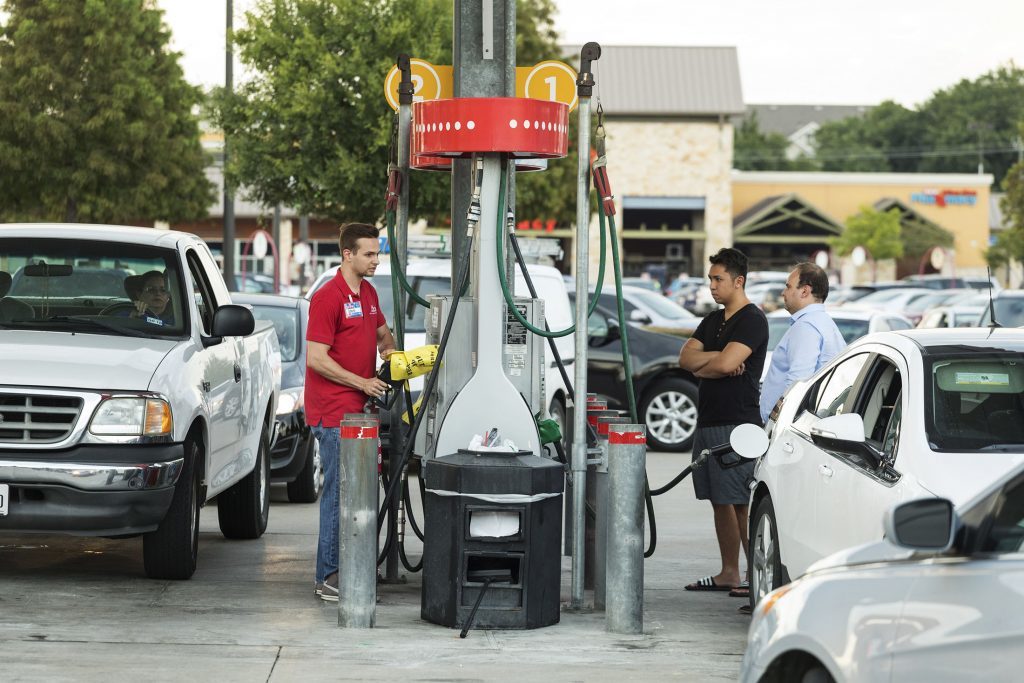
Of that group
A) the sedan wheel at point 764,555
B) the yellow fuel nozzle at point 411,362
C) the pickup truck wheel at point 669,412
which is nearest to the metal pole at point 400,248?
the yellow fuel nozzle at point 411,362

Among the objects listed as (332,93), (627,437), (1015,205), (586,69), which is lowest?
(627,437)

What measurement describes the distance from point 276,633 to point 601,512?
190 centimetres

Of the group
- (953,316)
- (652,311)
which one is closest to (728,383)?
(652,311)

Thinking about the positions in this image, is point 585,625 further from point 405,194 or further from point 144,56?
point 144,56

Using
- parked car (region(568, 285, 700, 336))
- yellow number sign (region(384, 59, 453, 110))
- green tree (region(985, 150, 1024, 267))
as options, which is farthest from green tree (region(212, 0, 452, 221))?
green tree (region(985, 150, 1024, 267))

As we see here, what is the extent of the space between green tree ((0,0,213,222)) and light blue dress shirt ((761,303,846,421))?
70.1 feet

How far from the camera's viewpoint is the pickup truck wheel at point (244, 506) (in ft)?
35.2

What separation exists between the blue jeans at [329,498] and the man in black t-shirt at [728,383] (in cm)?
199

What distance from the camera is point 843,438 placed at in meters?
6.26

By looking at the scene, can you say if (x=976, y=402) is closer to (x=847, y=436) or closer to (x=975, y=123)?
(x=847, y=436)

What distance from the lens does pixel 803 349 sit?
9547mm

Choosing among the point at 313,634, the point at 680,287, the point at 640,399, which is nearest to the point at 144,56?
the point at 640,399

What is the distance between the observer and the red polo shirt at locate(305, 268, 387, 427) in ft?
27.0

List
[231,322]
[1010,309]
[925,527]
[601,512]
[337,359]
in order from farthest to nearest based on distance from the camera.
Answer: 1. [1010,309]
2. [231,322]
3. [601,512]
4. [337,359]
5. [925,527]
